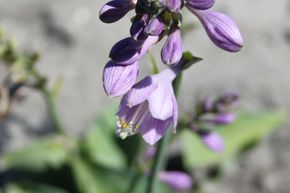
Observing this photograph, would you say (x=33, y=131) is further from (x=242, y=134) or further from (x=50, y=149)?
(x=242, y=134)

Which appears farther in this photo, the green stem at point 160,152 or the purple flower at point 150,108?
the green stem at point 160,152

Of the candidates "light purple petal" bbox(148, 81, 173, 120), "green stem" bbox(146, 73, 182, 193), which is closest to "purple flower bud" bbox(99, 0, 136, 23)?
"light purple petal" bbox(148, 81, 173, 120)

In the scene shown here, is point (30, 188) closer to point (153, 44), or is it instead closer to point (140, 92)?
point (140, 92)

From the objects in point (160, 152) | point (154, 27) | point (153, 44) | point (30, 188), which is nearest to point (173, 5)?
point (154, 27)

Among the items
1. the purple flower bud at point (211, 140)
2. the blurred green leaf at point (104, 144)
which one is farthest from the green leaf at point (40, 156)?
the purple flower bud at point (211, 140)

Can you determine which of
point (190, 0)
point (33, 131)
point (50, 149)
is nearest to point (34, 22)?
point (33, 131)

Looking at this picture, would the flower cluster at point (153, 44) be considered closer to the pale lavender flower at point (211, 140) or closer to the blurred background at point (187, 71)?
the pale lavender flower at point (211, 140)
